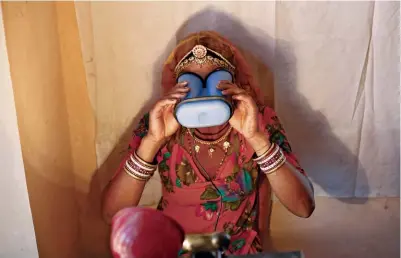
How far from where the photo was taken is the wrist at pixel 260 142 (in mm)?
1162

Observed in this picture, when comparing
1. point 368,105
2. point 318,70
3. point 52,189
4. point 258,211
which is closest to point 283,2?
point 318,70

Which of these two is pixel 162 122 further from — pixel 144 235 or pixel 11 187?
pixel 144 235

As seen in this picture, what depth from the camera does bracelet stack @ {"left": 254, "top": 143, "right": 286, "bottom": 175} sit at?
3.87 ft

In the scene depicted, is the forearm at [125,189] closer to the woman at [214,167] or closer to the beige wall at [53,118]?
the woman at [214,167]

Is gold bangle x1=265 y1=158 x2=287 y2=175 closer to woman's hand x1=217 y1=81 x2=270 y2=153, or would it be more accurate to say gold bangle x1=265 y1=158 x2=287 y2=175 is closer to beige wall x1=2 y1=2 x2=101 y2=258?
woman's hand x1=217 y1=81 x2=270 y2=153

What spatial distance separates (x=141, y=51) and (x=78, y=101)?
0.79ft

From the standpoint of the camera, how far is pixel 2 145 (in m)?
0.95

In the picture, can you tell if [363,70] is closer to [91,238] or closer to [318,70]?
[318,70]

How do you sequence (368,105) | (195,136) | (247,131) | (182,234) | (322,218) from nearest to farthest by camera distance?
(182,234) → (247,131) → (195,136) → (368,105) → (322,218)

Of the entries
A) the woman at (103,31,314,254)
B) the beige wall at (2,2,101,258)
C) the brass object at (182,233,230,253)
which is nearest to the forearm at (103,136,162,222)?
the woman at (103,31,314,254)

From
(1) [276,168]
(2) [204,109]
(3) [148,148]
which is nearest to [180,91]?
(2) [204,109]

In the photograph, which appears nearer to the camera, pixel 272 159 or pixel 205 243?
pixel 205 243

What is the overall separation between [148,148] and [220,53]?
0.29 meters

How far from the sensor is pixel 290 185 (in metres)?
1.21
